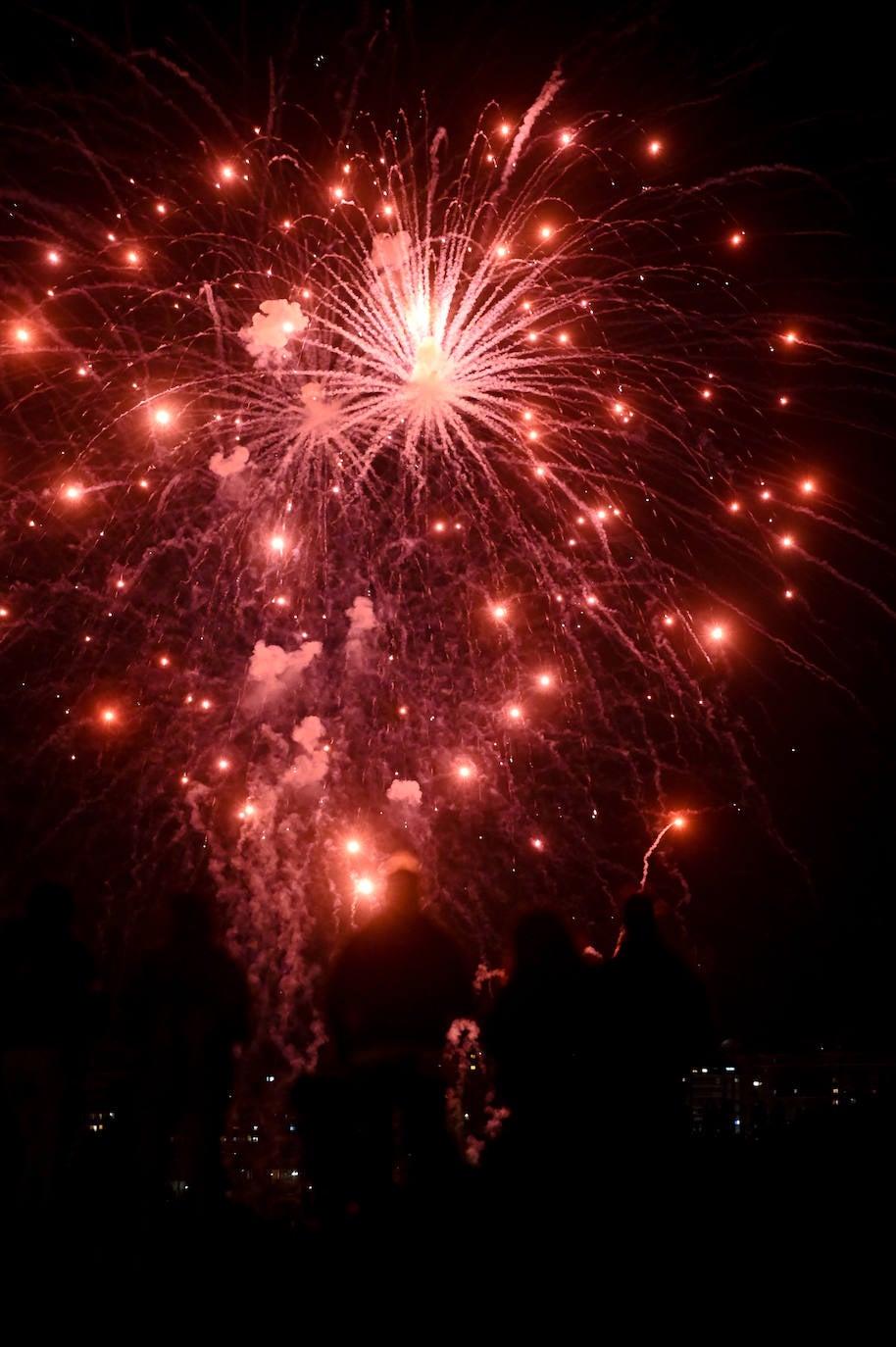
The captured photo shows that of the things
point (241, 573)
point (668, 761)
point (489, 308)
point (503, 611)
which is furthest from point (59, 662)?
point (668, 761)

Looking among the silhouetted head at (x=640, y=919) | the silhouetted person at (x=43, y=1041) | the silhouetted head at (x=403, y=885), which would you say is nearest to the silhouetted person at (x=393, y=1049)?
the silhouetted head at (x=403, y=885)

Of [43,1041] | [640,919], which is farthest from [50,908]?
[640,919]

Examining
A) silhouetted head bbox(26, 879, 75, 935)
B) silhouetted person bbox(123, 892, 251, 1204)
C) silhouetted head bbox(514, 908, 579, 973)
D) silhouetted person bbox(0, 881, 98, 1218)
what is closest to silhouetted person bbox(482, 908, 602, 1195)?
silhouetted head bbox(514, 908, 579, 973)

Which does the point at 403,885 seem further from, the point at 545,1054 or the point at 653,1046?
the point at 653,1046

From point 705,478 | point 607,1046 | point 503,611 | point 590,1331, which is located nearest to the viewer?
point 590,1331

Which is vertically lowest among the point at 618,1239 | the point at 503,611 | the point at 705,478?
the point at 618,1239

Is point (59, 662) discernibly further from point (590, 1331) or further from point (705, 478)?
point (590, 1331)

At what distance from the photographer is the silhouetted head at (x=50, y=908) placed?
3932 mm

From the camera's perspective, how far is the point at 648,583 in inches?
542

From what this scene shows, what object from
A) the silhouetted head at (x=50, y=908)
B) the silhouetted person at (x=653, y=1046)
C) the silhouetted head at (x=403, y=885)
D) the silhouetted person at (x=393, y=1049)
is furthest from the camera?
the silhouetted head at (x=403, y=885)

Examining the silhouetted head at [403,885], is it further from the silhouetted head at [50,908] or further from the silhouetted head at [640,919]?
the silhouetted head at [50,908]

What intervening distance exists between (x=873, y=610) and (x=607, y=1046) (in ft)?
52.6

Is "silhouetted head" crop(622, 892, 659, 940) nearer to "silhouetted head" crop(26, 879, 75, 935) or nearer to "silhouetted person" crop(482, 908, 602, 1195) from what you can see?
"silhouetted person" crop(482, 908, 602, 1195)

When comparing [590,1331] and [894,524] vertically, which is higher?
[894,524]
